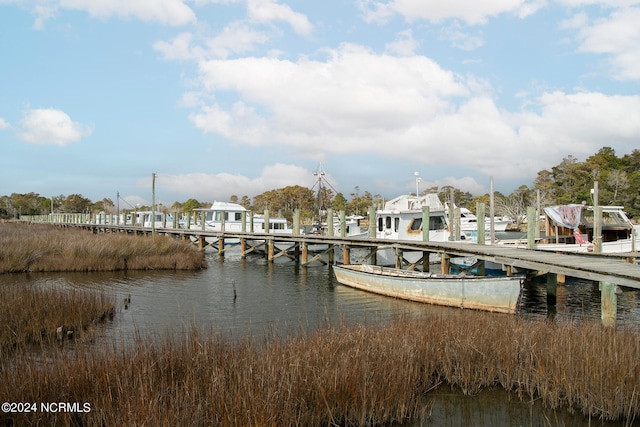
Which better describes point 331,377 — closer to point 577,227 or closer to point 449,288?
point 449,288

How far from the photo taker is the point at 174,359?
5891mm

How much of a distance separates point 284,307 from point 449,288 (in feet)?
16.5

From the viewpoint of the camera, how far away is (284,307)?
47.0ft

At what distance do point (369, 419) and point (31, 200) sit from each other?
360ft

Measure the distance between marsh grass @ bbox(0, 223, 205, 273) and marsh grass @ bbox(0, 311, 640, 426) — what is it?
59.1ft

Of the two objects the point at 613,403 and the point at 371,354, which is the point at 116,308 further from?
the point at 613,403

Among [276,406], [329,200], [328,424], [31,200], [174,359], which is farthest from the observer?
[31,200]

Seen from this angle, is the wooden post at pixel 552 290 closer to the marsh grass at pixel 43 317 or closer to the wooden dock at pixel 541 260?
the wooden dock at pixel 541 260

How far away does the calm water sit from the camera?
6020mm

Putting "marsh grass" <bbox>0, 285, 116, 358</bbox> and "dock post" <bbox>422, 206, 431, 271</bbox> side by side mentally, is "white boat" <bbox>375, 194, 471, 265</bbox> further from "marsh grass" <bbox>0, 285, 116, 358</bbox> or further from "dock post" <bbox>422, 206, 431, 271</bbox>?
"marsh grass" <bbox>0, 285, 116, 358</bbox>

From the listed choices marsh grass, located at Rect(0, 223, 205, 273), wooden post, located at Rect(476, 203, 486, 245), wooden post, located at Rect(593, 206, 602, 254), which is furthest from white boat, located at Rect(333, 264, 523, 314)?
marsh grass, located at Rect(0, 223, 205, 273)

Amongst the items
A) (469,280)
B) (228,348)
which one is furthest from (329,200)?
(228,348)

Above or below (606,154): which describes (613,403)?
below

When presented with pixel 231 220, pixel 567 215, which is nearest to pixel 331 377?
pixel 567 215
